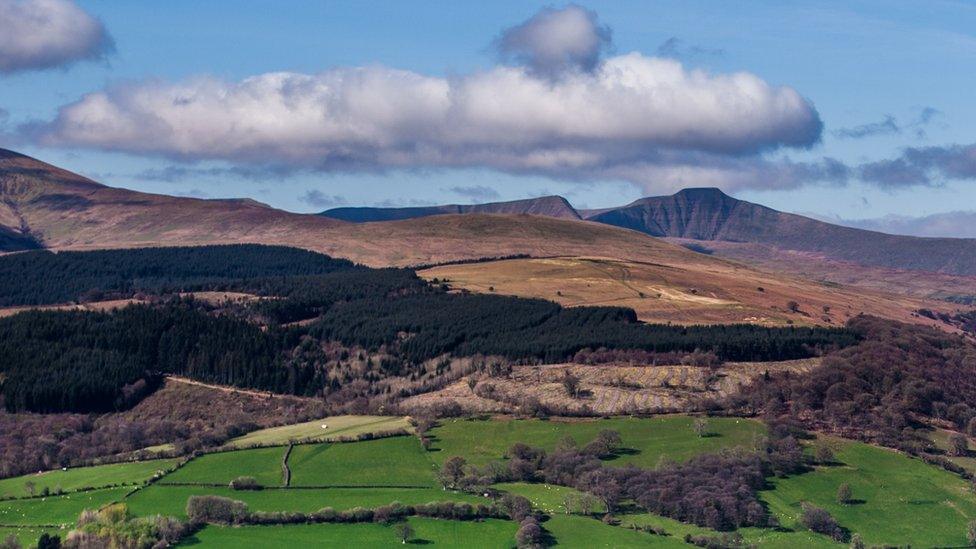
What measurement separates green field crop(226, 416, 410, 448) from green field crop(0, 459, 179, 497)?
1145cm

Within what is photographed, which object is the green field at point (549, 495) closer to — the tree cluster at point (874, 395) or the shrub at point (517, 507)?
the shrub at point (517, 507)

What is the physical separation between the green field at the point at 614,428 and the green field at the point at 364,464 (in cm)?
322

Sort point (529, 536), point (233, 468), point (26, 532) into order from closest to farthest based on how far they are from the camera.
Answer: point (529, 536), point (26, 532), point (233, 468)

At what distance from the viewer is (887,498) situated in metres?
117

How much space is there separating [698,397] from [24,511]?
264 feet

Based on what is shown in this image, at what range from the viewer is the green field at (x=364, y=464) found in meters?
123

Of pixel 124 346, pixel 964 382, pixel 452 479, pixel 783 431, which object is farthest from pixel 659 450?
pixel 124 346

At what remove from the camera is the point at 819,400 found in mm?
150250

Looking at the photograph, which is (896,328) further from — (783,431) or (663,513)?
(663,513)

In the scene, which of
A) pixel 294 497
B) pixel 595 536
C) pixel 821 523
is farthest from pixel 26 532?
pixel 821 523

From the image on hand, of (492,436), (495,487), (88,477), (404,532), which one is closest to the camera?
(404,532)

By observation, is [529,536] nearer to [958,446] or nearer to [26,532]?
[26,532]

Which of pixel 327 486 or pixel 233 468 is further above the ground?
pixel 233 468

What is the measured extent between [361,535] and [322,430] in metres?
41.0
